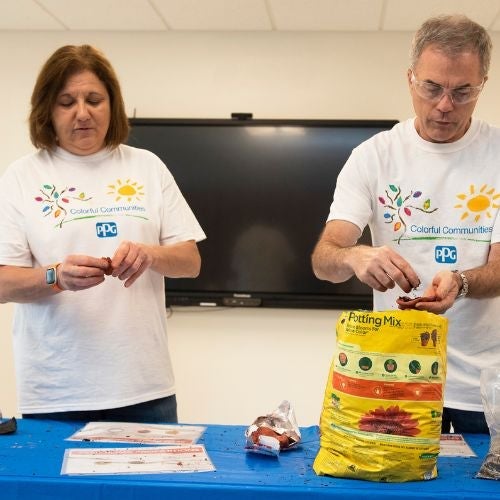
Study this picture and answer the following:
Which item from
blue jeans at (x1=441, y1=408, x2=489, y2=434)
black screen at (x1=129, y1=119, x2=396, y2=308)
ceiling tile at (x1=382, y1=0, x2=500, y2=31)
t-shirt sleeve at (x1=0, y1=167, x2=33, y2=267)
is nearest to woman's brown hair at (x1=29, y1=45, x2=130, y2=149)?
t-shirt sleeve at (x1=0, y1=167, x2=33, y2=267)

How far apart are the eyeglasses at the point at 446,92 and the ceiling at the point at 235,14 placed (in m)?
2.02

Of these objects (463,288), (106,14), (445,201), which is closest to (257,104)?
(106,14)

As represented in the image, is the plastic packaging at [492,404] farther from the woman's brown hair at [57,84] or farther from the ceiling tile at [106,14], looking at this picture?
the ceiling tile at [106,14]

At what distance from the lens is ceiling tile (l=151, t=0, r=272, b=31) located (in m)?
3.66

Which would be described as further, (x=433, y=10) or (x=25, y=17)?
(x=25, y=17)

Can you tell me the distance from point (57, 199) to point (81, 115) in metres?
0.24

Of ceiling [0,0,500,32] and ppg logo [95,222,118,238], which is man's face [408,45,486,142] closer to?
ppg logo [95,222,118,238]

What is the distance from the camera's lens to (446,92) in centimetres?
170

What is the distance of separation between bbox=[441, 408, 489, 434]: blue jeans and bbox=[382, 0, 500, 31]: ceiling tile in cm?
246

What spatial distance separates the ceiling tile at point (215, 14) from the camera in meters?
3.66

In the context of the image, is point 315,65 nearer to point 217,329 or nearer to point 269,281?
point 269,281

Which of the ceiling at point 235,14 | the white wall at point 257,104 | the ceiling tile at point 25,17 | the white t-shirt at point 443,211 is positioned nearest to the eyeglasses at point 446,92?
the white t-shirt at point 443,211

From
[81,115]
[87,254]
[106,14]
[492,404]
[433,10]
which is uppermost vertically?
[106,14]

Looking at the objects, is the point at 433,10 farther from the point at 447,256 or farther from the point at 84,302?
the point at 84,302
